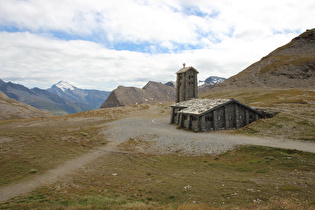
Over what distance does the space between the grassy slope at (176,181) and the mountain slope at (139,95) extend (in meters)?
102

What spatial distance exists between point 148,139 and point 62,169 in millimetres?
11326

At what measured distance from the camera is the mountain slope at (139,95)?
122m

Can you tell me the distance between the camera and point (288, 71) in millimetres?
94312

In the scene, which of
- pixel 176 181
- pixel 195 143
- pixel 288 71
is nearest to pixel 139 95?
pixel 288 71

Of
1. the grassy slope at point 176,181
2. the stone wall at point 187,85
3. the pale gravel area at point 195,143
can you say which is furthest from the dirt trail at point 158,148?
the stone wall at point 187,85

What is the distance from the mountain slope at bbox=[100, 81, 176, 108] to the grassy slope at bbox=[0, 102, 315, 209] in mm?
102188

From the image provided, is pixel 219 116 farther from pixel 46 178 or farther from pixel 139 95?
pixel 139 95

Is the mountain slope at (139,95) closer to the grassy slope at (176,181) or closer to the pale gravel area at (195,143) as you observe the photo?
the pale gravel area at (195,143)

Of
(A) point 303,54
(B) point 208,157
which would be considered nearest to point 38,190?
(B) point 208,157

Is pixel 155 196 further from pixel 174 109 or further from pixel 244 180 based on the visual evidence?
pixel 174 109

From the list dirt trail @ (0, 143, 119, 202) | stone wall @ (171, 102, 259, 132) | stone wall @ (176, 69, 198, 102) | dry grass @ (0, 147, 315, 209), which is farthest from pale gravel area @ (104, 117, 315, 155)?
stone wall @ (176, 69, 198, 102)

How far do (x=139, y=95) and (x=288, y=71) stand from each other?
9310 cm

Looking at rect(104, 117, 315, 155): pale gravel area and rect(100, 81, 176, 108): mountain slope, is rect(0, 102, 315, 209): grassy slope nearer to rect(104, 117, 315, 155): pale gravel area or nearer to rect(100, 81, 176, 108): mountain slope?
rect(104, 117, 315, 155): pale gravel area

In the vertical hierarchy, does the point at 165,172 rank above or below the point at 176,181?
below
